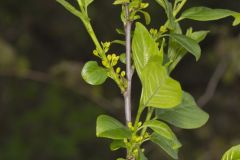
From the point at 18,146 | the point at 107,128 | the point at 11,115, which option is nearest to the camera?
the point at 107,128

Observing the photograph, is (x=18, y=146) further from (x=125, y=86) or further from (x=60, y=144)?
(x=125, y=86)

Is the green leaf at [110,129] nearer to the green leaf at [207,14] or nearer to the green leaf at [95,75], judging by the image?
the green leaf at [95,75]

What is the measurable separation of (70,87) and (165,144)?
286 cm

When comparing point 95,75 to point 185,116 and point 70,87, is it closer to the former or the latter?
point 185,116

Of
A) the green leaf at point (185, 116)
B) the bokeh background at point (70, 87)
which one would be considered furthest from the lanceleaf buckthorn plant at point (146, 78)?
the bokeh background at point (70, 87)

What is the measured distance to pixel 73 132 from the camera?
140 inches

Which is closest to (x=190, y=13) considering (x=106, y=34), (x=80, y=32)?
(x=106, y=34)

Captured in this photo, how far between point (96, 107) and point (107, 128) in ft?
9.79

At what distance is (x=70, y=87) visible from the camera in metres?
3.45

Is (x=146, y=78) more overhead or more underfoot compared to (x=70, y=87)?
more overhead

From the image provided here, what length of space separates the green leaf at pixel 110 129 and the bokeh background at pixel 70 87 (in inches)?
98.6

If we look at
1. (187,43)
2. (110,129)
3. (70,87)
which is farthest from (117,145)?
(70,87)

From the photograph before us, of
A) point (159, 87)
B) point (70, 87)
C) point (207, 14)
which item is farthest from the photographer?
point (70, 87)

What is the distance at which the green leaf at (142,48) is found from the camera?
570mm
